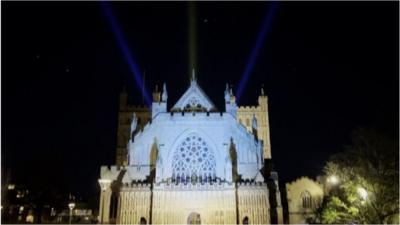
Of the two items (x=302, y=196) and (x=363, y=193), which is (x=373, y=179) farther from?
(x=302, y=196)

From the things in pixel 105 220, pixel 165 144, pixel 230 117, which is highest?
pixel 230 117

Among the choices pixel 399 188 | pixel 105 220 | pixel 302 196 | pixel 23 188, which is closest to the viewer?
pixel 399 188

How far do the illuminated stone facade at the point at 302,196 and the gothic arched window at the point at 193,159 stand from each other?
13.1 m

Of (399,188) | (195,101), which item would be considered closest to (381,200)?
(399,188)

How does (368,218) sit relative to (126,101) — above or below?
below

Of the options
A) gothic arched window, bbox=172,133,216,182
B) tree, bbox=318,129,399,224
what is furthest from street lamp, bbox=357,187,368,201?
gothic arched window, bbox=172,133,216,182

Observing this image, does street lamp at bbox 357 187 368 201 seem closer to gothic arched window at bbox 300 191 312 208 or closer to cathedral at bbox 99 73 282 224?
cathedral at bbox 99 73 282 224

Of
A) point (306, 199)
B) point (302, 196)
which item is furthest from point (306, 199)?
point (302, 196)

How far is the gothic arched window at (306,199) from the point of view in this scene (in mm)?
45594

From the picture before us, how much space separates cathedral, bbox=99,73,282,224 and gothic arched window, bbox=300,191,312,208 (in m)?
9.91

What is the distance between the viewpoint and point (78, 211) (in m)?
63.6

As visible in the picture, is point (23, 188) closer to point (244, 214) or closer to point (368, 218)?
point (244, 214)

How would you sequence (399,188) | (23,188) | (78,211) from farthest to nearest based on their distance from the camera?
(78,211)
(23,188)
(399,188)

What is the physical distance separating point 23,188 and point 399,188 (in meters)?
46.9
